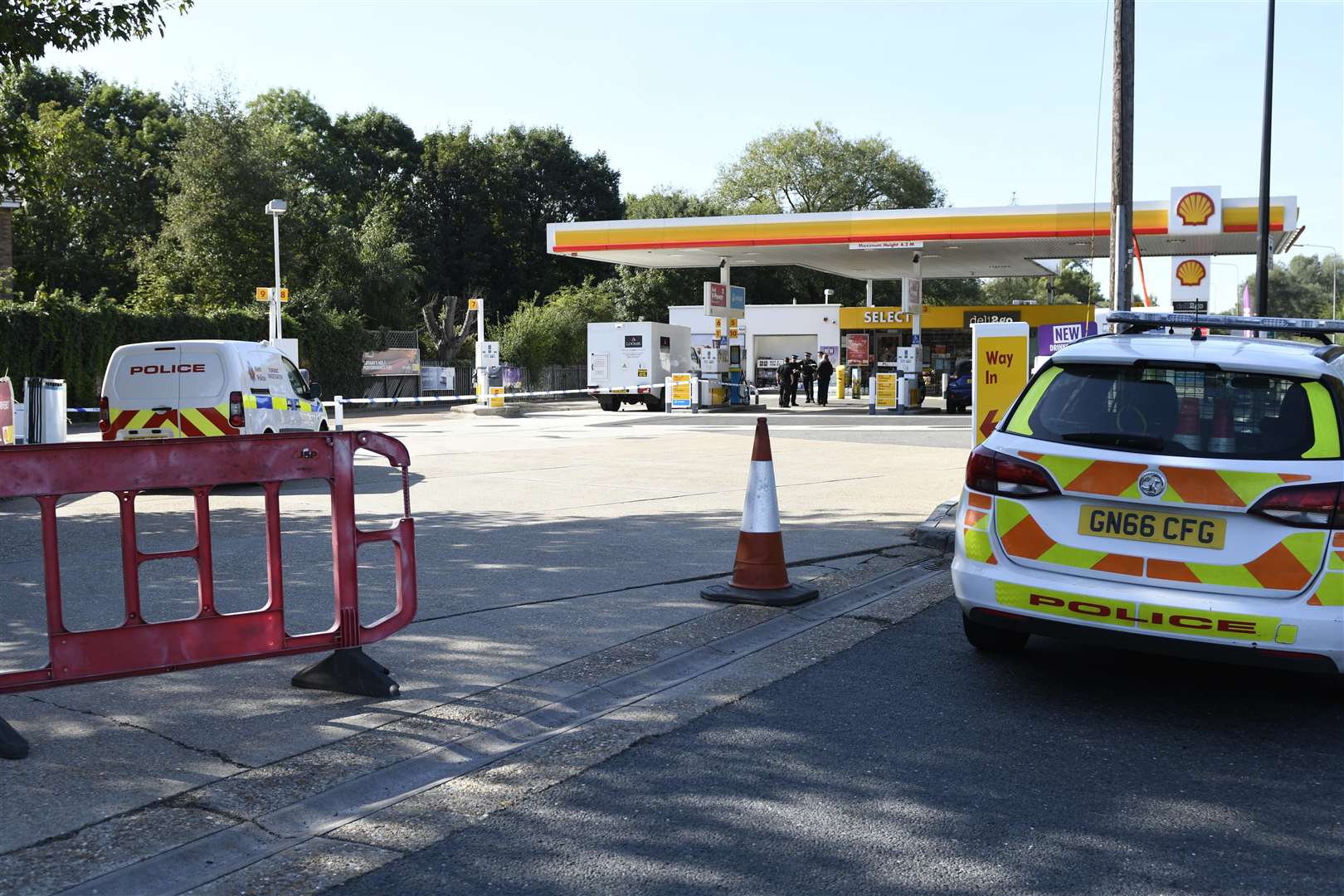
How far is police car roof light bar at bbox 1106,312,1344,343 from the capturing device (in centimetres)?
612

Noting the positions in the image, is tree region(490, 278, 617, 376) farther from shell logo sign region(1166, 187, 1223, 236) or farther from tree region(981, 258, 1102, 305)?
tree region(981, 258, 1102, 305)

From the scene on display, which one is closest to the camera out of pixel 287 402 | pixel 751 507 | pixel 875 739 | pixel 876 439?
pixel 875 739

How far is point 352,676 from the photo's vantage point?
548 centimetres

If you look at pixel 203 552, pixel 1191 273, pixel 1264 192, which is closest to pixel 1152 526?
pixel 203 552

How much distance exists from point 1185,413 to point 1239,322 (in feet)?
3.85

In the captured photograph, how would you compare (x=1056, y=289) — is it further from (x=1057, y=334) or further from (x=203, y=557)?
(x=203, y=557)

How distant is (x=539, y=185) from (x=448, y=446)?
47772 mm

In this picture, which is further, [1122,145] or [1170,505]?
[1122,145]

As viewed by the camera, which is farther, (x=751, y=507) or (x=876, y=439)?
(x=876, y=439)

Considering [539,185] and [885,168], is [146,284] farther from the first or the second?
[885,168]

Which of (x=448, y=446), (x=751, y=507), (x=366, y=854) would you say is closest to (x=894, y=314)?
(x=448, y=446)

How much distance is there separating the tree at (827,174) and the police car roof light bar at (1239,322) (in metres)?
70.4

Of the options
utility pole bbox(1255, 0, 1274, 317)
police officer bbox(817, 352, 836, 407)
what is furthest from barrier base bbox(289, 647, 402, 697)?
police officer bbox(817, 352, 836, 407)

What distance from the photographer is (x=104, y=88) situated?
190ft
